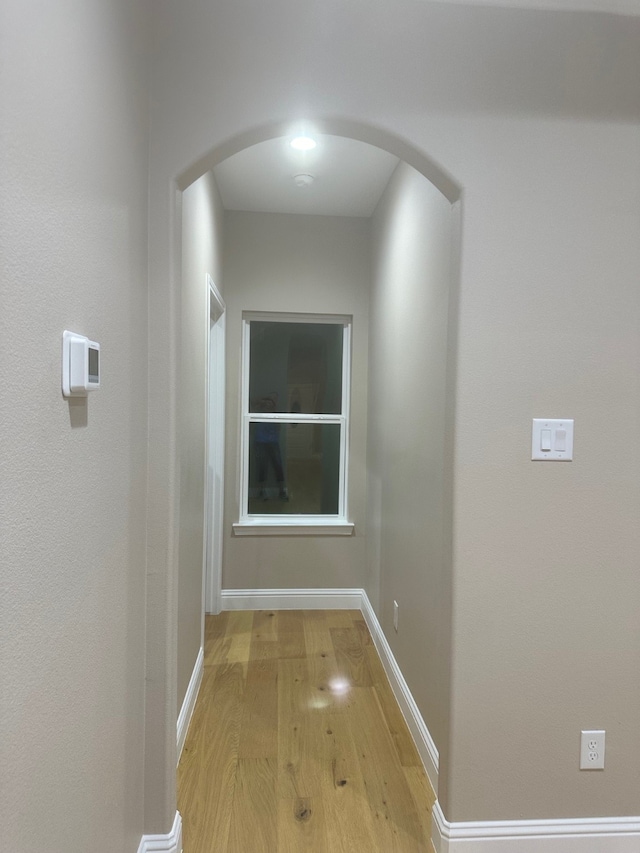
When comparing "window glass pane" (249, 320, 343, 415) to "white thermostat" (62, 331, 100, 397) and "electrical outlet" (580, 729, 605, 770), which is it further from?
"white thermostat" (62, 331, 100, 397)

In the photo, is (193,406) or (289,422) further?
(289,422)

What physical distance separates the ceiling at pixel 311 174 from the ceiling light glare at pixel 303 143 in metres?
0.03

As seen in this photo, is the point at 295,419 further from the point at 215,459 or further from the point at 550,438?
the point at 550,438

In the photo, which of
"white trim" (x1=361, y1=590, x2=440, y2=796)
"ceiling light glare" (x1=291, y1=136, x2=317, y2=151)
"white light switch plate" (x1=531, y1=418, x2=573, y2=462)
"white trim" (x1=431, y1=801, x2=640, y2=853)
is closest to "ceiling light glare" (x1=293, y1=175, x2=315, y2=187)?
"ceiling light glare" (x1=291, y1=136, x2=317, y2=151)

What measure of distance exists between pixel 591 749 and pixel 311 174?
9.06 feet

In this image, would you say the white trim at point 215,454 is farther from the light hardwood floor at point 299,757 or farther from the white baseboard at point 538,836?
the white baseboard at point 538,836

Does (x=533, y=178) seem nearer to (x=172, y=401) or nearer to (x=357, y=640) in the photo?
(x=172, y=401)

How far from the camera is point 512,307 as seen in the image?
1.53 m

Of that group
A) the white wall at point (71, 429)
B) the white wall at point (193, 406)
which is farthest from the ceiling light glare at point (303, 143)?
the white wall at point (71, 429)

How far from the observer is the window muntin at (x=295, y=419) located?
140 inches

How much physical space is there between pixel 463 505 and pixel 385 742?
124 cm

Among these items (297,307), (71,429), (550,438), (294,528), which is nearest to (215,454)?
(294,528)

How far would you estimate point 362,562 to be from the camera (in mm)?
3533

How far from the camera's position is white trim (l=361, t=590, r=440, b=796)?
1905 mm
